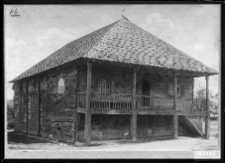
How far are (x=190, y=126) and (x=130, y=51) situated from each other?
663 cm

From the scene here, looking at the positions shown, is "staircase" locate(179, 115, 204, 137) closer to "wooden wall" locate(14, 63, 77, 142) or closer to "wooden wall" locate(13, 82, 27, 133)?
"wooden wall" locate(14, 63, 77, 142)

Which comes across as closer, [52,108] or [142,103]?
[52,108]

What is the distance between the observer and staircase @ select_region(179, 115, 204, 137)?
22.8 metres

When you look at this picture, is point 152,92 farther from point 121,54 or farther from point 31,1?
point 31,1

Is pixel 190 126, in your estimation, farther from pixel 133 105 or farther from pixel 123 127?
pixel 133 105

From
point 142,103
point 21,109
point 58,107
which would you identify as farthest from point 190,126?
point 21,109

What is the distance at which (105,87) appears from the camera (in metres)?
21.6

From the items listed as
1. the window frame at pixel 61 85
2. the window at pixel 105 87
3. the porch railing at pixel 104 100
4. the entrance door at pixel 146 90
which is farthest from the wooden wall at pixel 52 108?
the entrance door at pixel 146 90

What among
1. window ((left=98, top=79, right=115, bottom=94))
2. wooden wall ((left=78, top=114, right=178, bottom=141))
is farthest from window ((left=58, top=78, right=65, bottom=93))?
wooden wall ((left=78, top=114, right=178, bottom=141))

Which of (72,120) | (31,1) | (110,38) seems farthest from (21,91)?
(31,1)

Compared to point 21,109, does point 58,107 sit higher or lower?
higher

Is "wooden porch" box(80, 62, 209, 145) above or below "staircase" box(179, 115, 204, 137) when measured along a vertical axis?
above

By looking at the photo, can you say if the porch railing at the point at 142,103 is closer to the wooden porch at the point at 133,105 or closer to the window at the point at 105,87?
the wooden porch at the point at 133,105

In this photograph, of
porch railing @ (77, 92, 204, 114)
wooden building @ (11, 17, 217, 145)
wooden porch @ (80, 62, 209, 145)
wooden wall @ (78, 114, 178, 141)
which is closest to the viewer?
wooden porch @ (80, 62, 209, 145)
